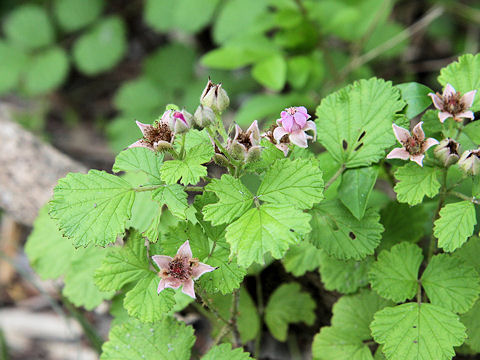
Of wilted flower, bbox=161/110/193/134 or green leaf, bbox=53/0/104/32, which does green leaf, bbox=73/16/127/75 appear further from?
wilted flower, bbox=161/110/193/134

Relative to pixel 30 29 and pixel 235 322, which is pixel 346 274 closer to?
pixel 235 322

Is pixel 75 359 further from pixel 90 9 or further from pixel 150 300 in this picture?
pixel 90 9

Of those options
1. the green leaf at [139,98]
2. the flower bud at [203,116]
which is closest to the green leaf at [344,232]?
the flower bud at [203,116]

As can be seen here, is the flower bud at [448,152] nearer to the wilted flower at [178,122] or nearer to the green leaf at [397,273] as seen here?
the green leaf at [397,273]

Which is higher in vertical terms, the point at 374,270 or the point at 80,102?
the point at 80,102

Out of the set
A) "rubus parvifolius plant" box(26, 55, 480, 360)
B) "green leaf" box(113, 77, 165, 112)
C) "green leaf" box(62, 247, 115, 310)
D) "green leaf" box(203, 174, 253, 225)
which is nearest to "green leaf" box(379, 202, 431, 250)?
"rubus parvifolius plant" box(26, 55, 480, 360)

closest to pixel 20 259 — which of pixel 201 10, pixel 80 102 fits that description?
pixel 80 102
